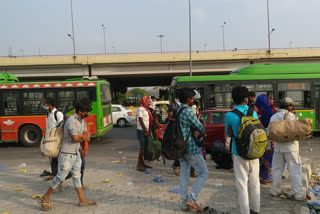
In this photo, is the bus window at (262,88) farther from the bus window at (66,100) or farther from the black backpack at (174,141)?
the black backpack at (174,141)

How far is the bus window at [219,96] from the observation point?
12203mm

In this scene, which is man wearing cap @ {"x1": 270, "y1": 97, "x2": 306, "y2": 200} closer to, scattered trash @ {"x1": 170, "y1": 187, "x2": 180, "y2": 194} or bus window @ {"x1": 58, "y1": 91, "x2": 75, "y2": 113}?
scattered trash @ {"x1": 170, "y1": 187, "x2": 180, "y2": 194}

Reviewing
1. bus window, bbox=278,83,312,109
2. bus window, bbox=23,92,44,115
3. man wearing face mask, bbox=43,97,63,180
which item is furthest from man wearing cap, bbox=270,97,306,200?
bus window, bbox=23,92,44,115

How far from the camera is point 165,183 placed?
607 cm

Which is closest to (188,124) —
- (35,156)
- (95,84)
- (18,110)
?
(35,156)

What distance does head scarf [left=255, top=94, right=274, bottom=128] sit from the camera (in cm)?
564

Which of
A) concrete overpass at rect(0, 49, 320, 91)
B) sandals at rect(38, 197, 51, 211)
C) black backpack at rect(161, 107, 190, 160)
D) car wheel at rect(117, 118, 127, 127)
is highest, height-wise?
concrete overpass at rect(0, 49, 320, 91)

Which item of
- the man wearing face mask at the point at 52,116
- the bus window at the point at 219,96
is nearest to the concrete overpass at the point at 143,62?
the bus window at the point at 219,96

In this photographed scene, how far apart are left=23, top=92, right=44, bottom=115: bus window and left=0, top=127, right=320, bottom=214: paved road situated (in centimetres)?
359

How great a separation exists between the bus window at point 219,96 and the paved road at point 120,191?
412 cm

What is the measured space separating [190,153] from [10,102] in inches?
400

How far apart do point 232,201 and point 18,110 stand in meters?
10.2

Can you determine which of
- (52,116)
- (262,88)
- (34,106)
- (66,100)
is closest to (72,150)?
(52,116)

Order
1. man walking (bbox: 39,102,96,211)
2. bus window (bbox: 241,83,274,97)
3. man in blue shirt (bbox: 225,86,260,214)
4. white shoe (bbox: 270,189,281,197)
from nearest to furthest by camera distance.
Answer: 1. man in blue shirt (bbox: 225,86,260,214)
2. man walking (bbox: 39,102,96,211)
3. white shoe (bbox: 270,189,281,197)
4. bus window (bbox: 241,83,274,97)
